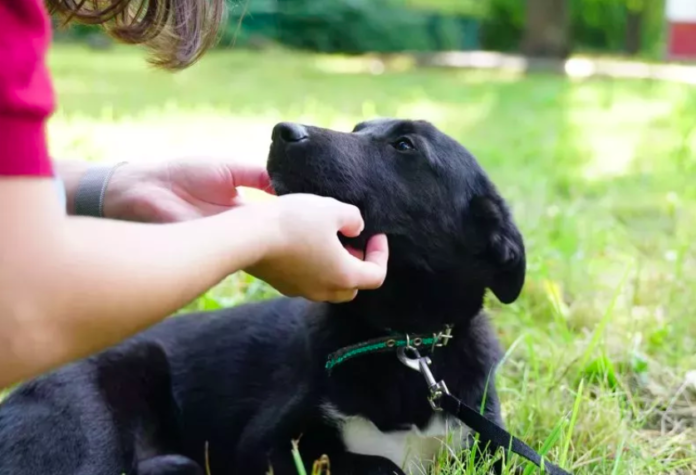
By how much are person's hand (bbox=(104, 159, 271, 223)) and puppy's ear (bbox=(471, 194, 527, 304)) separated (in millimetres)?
558

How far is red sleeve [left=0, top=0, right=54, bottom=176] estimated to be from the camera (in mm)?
1051

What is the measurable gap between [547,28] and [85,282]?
16.1 meters

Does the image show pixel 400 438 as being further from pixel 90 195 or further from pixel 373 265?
pixel 90 195

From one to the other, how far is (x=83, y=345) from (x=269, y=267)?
42cm

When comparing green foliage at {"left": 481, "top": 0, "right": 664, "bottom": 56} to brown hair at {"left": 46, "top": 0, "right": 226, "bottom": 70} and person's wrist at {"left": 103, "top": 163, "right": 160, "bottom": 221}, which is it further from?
person's wrist at {"left": 103, "top": 163, "right": 160, "bottom": 221}

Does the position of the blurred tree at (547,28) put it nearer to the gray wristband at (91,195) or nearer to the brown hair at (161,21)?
the brown hair at (161,21)

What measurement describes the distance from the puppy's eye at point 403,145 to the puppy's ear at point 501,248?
22cm

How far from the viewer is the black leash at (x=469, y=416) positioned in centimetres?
180

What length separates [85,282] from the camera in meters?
1.15

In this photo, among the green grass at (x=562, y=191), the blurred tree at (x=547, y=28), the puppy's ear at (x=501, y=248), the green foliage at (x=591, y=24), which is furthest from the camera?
the green foliage at (x=591, y=24)

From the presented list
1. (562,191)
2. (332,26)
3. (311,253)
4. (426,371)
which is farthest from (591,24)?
(311,253)

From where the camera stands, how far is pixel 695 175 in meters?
5.03

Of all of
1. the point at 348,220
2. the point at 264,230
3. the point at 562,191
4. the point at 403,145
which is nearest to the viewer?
the point at 264,230

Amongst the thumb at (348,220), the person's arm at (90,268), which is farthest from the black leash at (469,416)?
the person's arm at (90,268)
